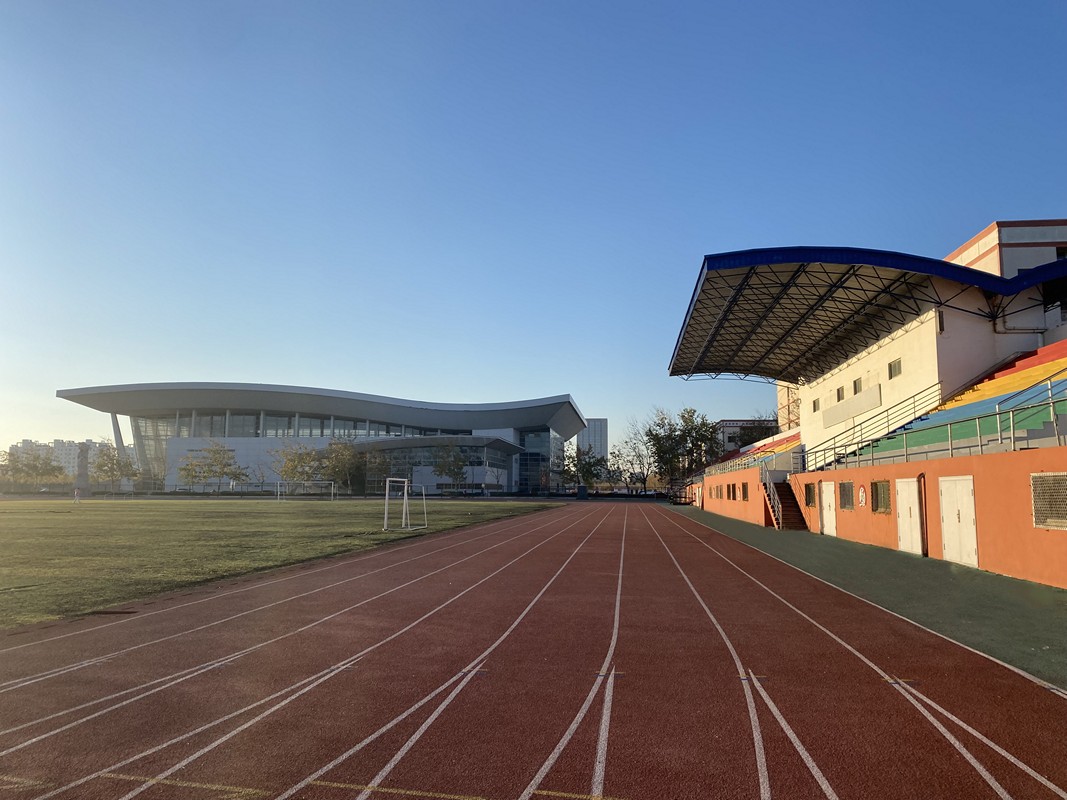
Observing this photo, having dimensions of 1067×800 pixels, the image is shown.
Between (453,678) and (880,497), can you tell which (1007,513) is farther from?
(453,678)

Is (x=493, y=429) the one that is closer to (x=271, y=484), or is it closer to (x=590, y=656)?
(x=271, y=484)

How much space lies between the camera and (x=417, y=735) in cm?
518

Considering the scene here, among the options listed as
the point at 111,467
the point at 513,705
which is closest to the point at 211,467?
the point at 111,467

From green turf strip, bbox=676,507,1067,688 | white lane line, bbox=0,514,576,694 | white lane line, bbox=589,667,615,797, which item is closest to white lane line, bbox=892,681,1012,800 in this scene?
green turf strip, bbox=676,507,1067,688

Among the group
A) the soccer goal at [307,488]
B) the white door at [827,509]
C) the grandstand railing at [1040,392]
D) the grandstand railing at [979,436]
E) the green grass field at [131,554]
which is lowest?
the soccer goal at [307,488]

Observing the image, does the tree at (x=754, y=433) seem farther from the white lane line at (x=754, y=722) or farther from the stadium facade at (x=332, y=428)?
the white lane line at (x=754, y=722)

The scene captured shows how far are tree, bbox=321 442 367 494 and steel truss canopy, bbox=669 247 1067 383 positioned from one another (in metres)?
58.8

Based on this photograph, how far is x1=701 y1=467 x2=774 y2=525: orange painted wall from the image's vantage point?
95.8 feet

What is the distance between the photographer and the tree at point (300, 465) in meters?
81.4

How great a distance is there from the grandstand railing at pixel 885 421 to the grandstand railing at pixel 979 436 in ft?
14.7

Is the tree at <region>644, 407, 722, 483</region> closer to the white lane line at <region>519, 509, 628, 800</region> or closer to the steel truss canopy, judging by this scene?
the steel truss canopy

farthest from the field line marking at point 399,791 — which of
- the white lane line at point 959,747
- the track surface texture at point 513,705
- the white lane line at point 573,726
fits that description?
the white lane line at point 959,747

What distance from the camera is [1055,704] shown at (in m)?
5.81

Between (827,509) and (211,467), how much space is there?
83.0 metres
